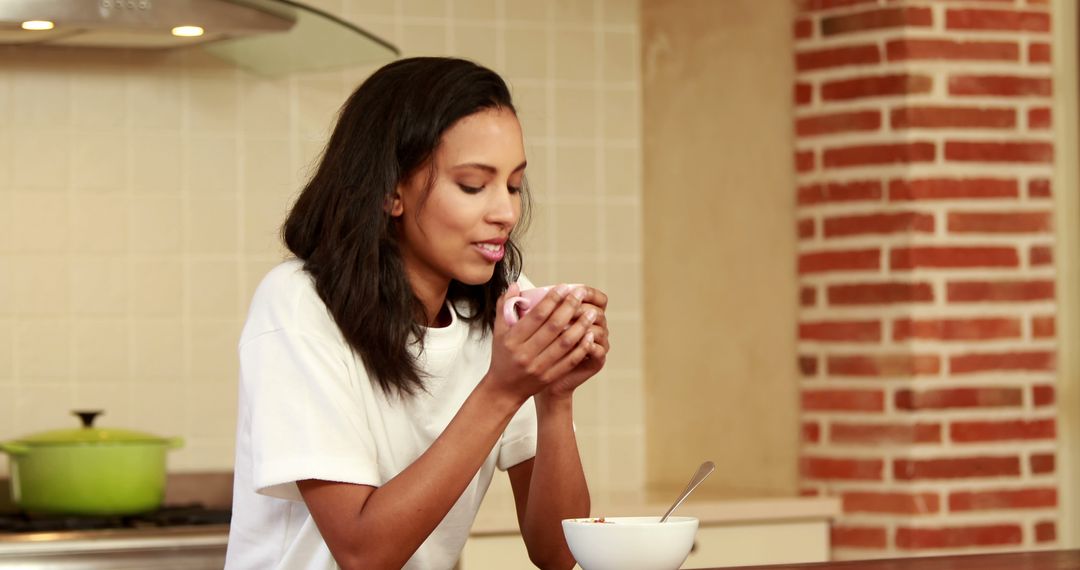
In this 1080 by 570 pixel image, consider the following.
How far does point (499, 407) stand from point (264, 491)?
267 millimetres

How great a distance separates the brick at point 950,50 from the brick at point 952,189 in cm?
24

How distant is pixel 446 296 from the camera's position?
1.80 m

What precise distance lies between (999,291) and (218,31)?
1.56 metres

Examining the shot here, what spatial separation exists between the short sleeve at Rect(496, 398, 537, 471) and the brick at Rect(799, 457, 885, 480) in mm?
1195

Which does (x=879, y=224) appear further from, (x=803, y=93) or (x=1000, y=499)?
(x=1000, y=499)

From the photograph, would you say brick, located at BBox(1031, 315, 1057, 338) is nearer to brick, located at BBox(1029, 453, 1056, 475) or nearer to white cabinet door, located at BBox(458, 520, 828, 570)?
brick, located at BBox(1029, 453, 1056, 475)

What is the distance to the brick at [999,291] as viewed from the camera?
2.78 m

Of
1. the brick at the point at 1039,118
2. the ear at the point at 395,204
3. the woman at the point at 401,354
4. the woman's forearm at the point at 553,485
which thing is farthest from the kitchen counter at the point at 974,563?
the brick at the point at 1039,118

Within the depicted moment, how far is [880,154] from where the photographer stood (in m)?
2.81

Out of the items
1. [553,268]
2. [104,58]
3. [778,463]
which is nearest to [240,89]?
[104,58]

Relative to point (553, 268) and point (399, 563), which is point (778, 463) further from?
point (399, 563)

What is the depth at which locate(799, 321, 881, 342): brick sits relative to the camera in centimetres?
282

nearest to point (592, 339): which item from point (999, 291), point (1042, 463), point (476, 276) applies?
point (476, 276)

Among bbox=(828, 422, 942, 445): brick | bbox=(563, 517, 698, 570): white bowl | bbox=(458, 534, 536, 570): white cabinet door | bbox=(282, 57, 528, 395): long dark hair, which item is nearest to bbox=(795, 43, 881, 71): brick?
bbox=(828, 422, 942, 445): brick
